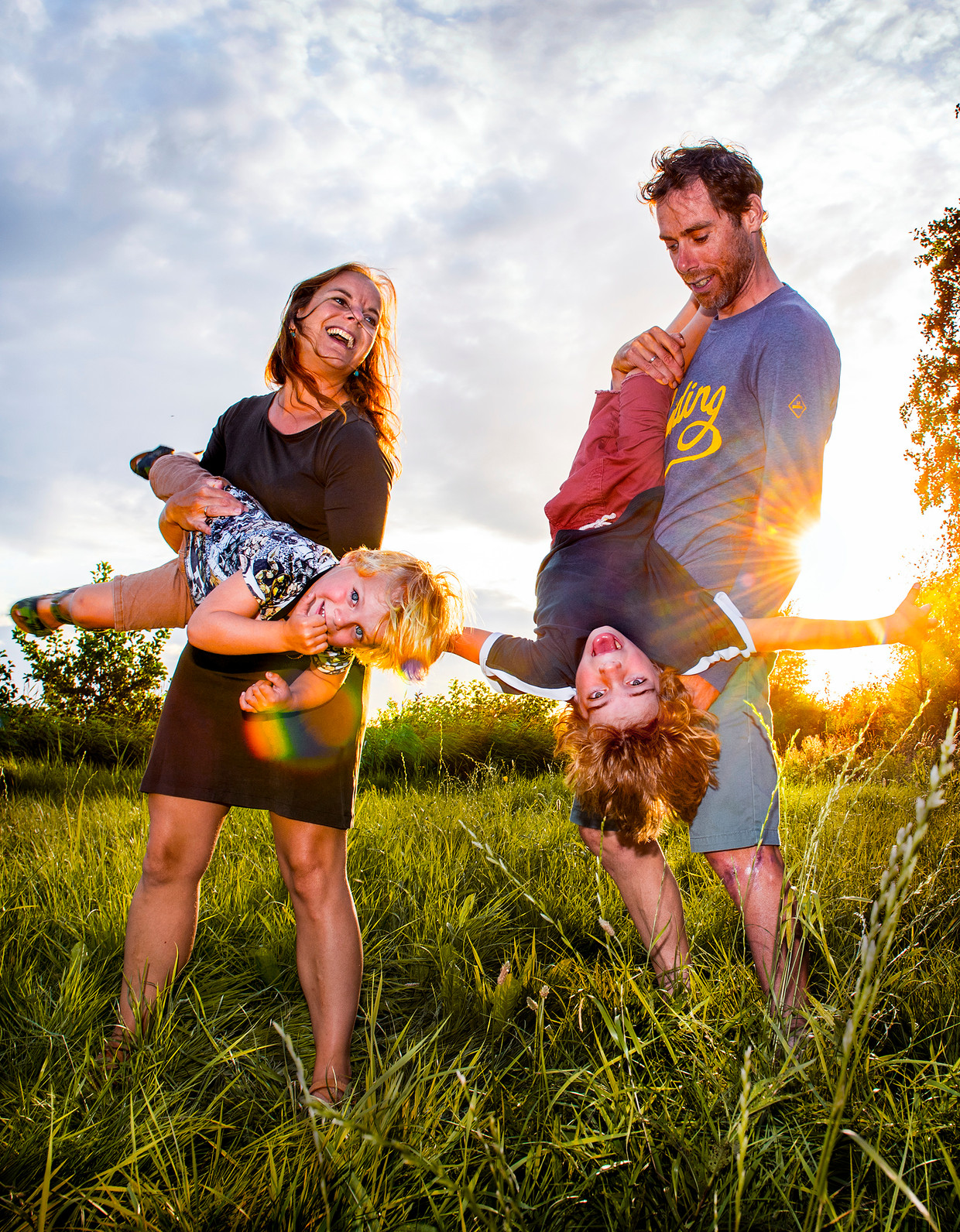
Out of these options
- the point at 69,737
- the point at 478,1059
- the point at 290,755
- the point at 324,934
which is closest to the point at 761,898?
the point at 478,1059

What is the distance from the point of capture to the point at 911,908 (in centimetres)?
309

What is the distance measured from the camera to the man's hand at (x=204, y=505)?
7.63 feet

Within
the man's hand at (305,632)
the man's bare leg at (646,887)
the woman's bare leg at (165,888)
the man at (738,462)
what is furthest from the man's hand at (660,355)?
the woman's bare leg at (165,888)

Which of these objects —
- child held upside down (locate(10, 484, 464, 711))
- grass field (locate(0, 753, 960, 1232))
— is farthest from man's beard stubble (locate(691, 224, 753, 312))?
grass field (locate(0, 753, 960, 1232))

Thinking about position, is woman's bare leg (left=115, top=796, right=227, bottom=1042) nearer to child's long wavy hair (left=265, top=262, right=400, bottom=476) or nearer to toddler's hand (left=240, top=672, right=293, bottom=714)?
toddler's hand (left=240, top=672, right=293, bottom=714)

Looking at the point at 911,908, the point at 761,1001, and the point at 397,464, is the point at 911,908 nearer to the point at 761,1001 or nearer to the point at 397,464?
the point at 761,1001

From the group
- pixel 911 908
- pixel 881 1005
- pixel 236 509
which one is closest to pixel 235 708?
pixel 236 509

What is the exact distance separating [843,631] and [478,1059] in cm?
159

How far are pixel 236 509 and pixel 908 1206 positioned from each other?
231 centimetres

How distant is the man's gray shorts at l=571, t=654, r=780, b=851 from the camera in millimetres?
2188

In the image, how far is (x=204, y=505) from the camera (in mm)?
2314

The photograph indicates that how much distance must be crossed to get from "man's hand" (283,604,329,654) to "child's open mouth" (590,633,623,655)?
0.82 metres

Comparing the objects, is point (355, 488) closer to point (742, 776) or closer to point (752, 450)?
point (752, 450)

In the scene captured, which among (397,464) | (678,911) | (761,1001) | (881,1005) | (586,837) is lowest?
(881,1005)
